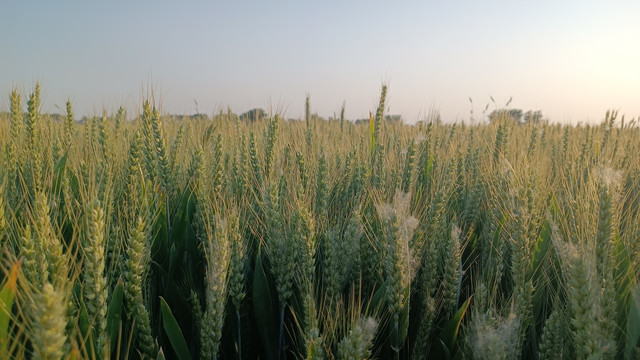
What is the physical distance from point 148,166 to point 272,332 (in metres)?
0.95

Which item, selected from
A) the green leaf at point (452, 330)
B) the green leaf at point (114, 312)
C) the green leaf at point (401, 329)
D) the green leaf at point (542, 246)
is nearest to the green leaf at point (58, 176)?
the green leaf at point (114, 312)

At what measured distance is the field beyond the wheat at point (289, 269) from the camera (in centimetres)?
93

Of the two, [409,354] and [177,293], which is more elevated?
[177,293]

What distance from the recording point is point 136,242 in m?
1.07

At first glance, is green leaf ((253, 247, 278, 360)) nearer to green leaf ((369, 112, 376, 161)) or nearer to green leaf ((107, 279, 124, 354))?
green leaf ((107, 279, 124, 354))

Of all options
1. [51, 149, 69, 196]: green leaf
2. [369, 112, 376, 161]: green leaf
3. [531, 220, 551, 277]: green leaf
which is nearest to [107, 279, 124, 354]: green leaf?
[51, 149, 69, 196]: green leaf

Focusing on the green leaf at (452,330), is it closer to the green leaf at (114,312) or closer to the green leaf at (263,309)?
the green leaf at (263,309)

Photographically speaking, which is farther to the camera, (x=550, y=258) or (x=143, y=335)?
(x=550, y=258)

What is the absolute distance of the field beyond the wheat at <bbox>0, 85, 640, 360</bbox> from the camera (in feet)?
3.06

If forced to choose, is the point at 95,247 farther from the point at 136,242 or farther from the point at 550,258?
the point at 550,258

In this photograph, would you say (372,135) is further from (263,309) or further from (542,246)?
(263,309)

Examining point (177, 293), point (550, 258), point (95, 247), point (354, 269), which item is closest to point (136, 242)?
point (95, 247)

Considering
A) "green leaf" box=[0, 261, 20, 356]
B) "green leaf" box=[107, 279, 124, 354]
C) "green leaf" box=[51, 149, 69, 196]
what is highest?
"green leaf" box=[51, 149, 69, 196]

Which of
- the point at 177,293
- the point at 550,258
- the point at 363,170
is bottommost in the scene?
the point at 177,293
